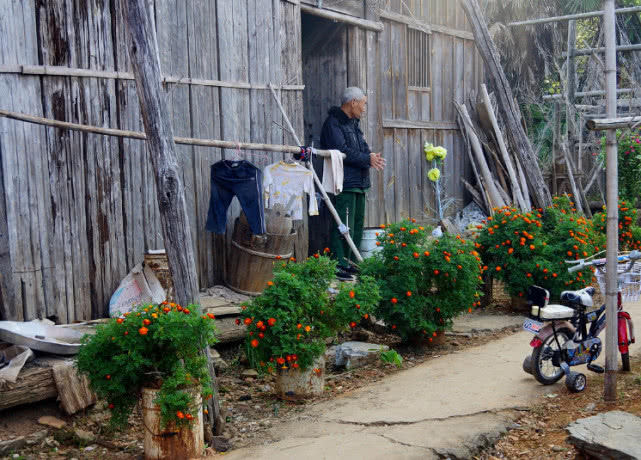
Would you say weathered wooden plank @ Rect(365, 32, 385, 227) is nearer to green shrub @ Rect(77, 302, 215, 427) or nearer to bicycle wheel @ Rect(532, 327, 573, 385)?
bicycle wheel @ Rect(532, 327, 573, 385)

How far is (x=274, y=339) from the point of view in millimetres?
5480

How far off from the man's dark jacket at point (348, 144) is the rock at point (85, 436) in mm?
4429

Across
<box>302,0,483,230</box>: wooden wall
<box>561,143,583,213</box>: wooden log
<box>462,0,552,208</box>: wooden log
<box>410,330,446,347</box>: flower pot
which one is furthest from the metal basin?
<box>561,143,583,213</box>: wooden log

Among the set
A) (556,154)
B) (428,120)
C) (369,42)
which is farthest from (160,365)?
(556,154)

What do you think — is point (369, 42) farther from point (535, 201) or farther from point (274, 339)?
point (274, 339)

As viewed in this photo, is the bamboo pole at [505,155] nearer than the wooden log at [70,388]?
No

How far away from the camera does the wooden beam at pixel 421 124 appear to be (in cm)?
1038

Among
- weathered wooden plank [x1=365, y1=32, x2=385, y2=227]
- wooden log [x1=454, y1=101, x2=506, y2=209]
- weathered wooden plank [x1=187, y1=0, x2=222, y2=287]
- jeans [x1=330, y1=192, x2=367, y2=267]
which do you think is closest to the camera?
weathered wooden plank [x1=187, y1=0, x2=222, y2=287]

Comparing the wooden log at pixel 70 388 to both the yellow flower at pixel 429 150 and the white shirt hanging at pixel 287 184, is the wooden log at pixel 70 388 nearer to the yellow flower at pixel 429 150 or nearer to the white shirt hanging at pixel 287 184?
the white shirt hanging at pixel 287 184

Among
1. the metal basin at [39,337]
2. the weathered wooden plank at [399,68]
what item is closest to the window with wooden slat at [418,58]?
the weathered wooden plank at [399,68]

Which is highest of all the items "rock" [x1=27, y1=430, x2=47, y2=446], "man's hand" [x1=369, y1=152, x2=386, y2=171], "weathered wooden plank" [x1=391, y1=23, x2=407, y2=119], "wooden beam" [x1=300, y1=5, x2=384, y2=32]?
"wooden beam" [x1=300, y1=5, x2=384, y2=32]

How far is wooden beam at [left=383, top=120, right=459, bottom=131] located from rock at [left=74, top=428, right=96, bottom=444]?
649 cm

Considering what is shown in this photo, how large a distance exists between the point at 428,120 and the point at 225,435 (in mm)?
7312

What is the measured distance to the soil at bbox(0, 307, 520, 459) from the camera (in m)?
4.83
